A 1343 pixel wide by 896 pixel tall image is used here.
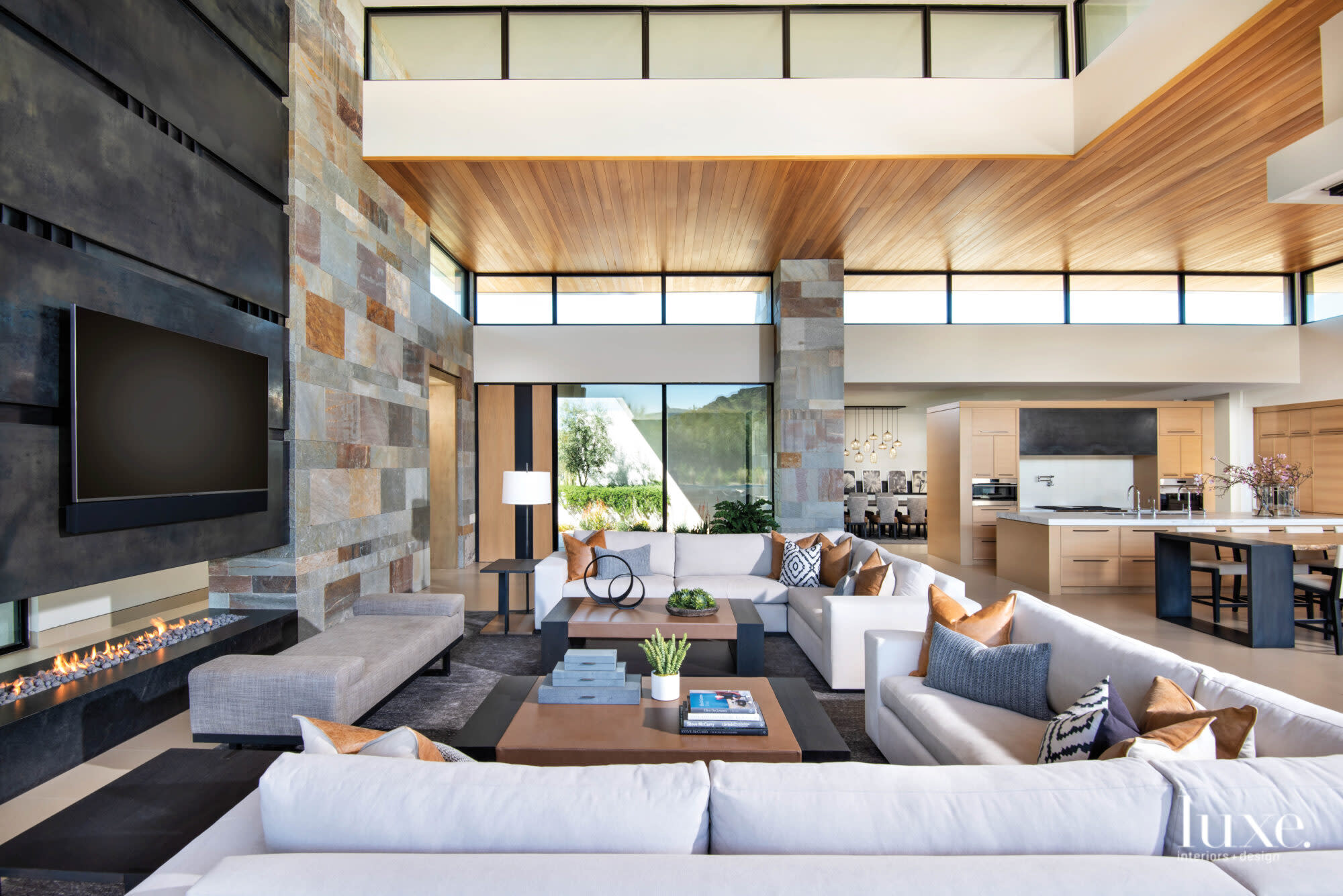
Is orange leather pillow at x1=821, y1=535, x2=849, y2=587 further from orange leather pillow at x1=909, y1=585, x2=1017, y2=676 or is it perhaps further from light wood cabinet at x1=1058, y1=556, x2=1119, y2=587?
light wood cabinet at x1=1058, y1=556, x2=1119, y2=587

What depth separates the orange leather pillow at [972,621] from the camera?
A: 8.79ft

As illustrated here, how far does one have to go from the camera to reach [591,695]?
2.53 meters

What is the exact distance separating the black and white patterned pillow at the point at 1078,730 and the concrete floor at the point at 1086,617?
3.07 m

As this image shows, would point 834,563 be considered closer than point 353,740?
No

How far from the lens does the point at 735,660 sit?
3.96m

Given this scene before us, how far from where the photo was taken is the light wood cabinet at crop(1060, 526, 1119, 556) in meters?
6.48

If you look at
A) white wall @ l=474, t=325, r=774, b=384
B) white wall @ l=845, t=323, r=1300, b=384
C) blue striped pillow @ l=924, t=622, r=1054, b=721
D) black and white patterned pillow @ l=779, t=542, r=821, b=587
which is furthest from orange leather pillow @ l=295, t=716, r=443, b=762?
white wall @ l=845, t=323, r=1300, b=384

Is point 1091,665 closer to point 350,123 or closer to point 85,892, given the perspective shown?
point 85,892

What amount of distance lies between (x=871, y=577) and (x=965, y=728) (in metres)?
1.68

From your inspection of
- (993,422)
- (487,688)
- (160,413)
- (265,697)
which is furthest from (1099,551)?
(160,413)

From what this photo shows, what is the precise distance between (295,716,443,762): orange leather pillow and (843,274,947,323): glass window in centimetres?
726

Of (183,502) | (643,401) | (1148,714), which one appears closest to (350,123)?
(183,502)

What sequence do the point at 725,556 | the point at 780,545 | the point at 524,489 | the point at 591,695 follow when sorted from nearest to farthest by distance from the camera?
the point at 591,695
the point at 524,489
the point at 780,545
the point at 725,556

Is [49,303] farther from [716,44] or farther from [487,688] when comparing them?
[716,44]
